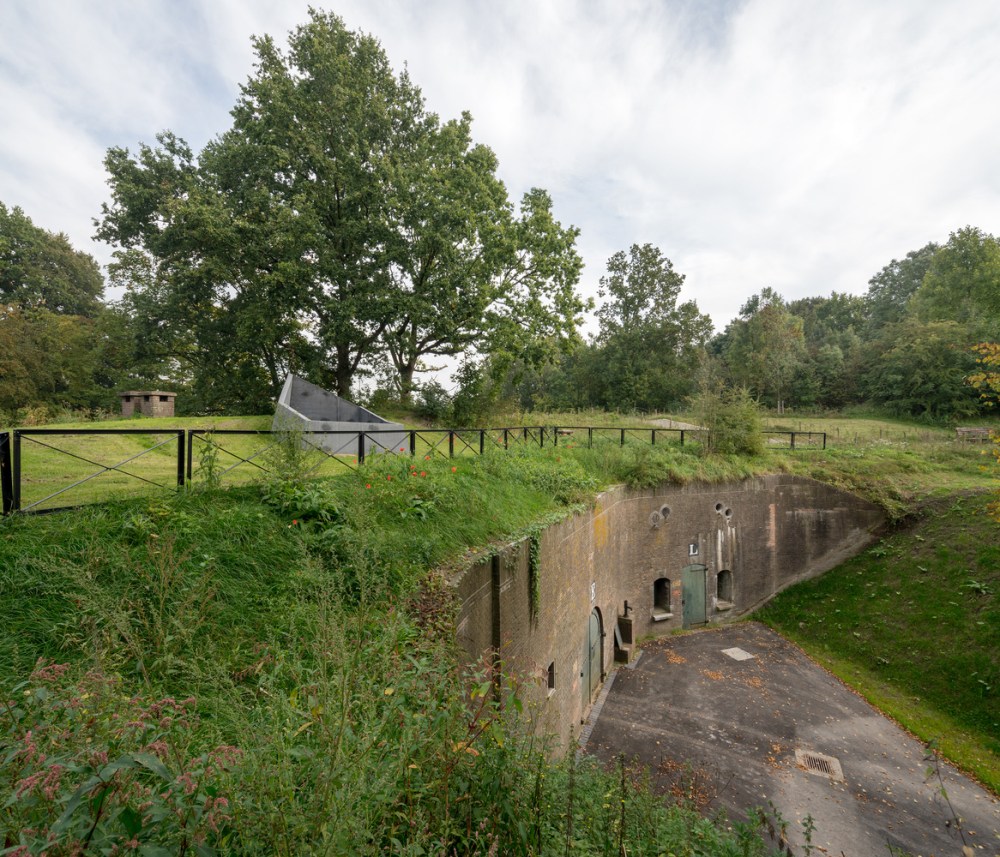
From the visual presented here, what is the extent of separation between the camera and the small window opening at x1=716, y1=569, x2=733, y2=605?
16500 millimetres

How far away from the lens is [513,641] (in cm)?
677

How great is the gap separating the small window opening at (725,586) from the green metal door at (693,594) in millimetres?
1092

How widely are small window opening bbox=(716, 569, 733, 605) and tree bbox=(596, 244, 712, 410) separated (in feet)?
69.9

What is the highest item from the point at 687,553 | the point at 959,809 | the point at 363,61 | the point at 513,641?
the point at 363,61

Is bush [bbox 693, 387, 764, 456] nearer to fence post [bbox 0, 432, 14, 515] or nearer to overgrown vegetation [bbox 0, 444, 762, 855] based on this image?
overgrown vegetation [bbox 0, 444, 762, 855]

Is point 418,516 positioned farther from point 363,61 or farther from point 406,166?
point 363,61

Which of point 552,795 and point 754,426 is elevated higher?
point 754,426

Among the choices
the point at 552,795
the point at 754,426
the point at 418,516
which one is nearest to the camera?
the point at 552,795

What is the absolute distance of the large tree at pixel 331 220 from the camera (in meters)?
18.4

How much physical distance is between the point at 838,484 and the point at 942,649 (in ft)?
21.3

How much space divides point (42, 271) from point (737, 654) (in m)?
51.6

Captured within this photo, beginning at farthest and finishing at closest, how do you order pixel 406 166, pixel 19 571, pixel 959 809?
pixel 406 166, pixel 959 809, pixel 19 571

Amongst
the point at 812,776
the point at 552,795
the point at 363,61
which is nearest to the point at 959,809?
the point at 812,776

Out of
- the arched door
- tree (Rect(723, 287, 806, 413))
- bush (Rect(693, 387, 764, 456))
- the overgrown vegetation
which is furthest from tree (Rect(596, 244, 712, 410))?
the overgrown vegetation
